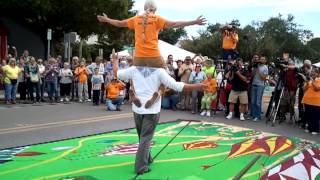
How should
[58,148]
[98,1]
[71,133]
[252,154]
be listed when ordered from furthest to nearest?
[98,1]
[71,133]
[58,148]
[252,154]

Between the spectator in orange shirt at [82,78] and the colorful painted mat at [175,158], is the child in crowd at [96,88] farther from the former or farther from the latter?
the colorful painted mat at [175,158]

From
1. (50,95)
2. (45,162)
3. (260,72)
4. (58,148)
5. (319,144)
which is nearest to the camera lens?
(45,162)

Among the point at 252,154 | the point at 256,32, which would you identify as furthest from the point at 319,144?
the point at 256,32

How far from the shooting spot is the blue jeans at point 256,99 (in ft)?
42.0

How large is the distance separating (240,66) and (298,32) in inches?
→ 2242

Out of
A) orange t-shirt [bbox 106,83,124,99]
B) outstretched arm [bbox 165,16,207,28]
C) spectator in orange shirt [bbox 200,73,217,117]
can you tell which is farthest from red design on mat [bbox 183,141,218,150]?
orange t-shirt [bbox 106,83,124,99]

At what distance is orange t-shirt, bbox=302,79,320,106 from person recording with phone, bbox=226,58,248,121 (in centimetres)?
214

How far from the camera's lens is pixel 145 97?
6.55 metres

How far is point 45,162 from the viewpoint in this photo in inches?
277

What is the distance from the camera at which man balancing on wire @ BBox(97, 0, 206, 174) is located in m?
6.48

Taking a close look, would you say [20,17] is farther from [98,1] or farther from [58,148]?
[58,148]

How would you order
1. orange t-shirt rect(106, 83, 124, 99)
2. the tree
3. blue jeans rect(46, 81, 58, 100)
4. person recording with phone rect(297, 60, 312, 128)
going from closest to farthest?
person recording with phone rect(297, 60, 312, 128) < orange t-shirt rect(106, 83, 124, 99) < blue jeans rect(46, 81, 58, 100) < the tree

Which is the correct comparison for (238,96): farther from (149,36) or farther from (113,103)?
(149,36)

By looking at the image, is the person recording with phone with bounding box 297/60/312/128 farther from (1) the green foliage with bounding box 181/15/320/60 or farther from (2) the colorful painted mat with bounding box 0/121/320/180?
(1) the green foliage with bounding box 181/15/320/60
